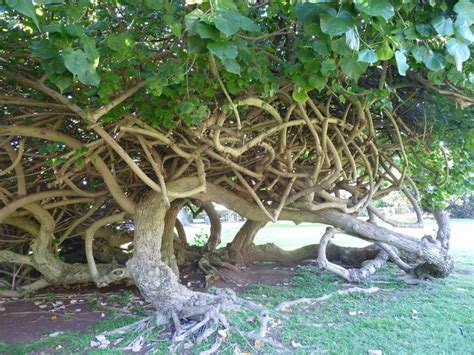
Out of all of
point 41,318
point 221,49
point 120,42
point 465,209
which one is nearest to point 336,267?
point 41,318

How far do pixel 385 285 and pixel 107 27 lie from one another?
14.9 feet

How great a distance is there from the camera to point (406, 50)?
6.68 ft

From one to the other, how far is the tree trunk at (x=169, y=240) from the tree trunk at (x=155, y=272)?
1.08 meters

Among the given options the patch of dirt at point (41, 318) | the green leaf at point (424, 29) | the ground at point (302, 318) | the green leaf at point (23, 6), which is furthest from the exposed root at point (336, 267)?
the green leaf at point (23, 6)

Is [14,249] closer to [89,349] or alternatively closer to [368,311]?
[89,349]

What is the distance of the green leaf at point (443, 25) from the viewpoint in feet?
5.72

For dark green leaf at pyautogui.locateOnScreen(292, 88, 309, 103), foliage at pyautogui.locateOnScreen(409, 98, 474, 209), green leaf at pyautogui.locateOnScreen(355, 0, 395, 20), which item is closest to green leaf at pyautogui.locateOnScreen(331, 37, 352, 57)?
green leaf at pyautogui.locateOnScreen(355, 0, 395, 20)

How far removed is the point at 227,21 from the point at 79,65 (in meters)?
0.57

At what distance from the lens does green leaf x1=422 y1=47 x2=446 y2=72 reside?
6.55 feet

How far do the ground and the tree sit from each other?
1.11ft

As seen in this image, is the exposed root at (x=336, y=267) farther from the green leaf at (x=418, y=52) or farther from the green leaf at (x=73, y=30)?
the green leaf at (x=73, y=30)

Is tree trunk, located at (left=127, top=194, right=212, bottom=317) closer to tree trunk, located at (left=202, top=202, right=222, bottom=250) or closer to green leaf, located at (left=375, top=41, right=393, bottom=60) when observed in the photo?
tree trunk, located at (left=202, top=202, right=222, bottom=250)

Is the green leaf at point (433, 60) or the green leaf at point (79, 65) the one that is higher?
the green leaf at point (433, 60)

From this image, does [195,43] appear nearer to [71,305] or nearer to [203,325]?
[203,325]
